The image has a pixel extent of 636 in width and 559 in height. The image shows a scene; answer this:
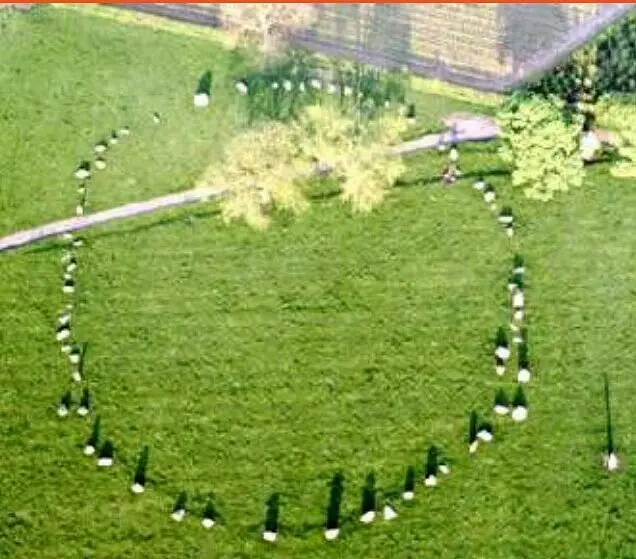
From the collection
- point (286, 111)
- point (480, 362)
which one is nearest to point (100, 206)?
point (286, 111)

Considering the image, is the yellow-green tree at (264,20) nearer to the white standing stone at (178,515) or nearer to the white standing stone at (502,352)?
the white standing stone at (502,352)

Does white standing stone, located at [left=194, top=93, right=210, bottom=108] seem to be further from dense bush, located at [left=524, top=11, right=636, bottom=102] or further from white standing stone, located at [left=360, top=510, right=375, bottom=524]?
white standing stone, located at [left=360, top=510, right=375, bottom=524]

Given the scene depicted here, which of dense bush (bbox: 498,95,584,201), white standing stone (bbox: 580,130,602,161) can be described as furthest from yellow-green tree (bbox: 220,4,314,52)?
white standing stone (bbox: 580,130,602,161)

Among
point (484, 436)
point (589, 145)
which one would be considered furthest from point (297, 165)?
point (484, 436)

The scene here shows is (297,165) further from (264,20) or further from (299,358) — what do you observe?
(299,358)

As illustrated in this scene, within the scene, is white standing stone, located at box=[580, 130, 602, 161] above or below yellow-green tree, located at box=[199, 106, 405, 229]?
above

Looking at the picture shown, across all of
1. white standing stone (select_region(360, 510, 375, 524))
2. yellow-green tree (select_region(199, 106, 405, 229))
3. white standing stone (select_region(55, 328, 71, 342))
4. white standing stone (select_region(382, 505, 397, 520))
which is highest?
yellow-green tree (select_region(199, 106, 405, 229))
